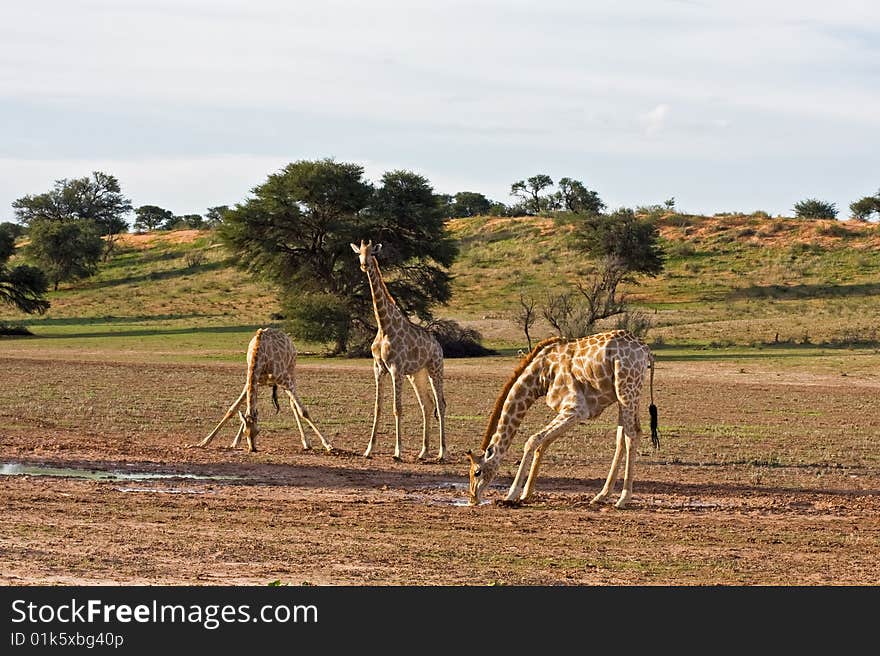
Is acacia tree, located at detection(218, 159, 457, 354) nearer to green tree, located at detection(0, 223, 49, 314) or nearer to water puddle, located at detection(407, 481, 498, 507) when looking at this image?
green tree, located at detection(0, 223, 49, 314)

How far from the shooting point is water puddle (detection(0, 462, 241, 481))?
663 inches

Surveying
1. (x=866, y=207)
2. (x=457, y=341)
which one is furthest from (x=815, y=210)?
(x=457, y=341)

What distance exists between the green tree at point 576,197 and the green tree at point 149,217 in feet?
131

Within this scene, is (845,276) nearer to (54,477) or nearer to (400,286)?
(400,286)

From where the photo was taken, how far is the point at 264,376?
2061 centimetres

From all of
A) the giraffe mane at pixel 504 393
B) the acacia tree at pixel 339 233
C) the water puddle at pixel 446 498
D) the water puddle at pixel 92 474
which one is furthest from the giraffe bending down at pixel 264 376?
the acacia tree at pixel 339 233

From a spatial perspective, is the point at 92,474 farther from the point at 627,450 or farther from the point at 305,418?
the point at 627,450

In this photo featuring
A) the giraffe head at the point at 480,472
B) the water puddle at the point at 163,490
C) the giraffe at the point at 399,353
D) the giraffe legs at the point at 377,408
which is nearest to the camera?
the giraffe head at the point at 480,472

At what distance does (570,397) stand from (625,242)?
4880 cm

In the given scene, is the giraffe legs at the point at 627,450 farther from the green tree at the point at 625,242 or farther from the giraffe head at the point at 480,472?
the green tree at the point at 625,242

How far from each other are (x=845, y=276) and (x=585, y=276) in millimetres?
13425

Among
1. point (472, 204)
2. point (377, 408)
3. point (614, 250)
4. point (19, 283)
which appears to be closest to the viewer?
point (377, 408)

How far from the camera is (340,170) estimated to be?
5481 centimetres

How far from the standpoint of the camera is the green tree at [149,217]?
406ft
